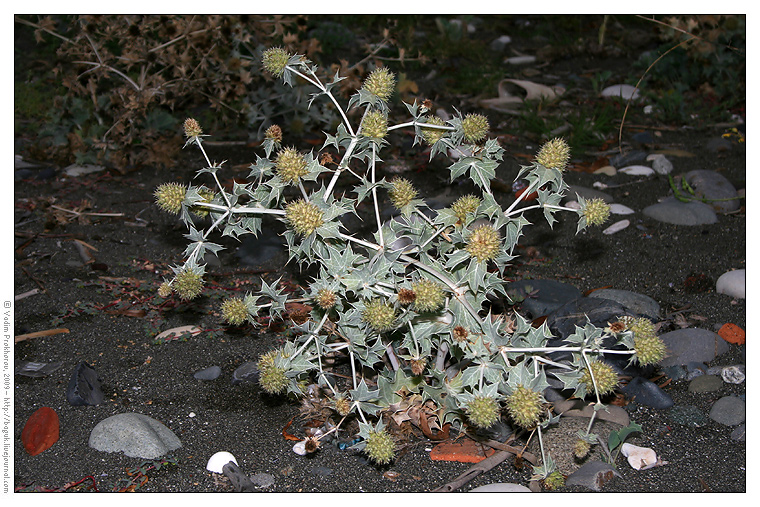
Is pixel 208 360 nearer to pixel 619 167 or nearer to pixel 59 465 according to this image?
pixel 59 465

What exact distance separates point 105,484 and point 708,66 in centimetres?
624

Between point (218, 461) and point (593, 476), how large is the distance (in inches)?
55.8

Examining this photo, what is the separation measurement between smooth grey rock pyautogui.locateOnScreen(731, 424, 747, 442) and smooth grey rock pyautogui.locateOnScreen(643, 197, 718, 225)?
1915 mm

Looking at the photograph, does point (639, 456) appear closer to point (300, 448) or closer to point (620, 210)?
point (300, 448)

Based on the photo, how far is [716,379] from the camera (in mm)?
3178

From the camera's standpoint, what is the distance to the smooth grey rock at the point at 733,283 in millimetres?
3759

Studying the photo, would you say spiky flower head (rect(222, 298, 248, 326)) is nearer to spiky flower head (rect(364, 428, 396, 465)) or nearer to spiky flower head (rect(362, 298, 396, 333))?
spiky flower head (rect(362, 298, 396, 333))

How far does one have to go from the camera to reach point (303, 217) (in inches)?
94.0

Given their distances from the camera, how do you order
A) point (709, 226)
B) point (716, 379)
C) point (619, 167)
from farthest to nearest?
point (619, 167)
point (709, 226)
point (716, 379)

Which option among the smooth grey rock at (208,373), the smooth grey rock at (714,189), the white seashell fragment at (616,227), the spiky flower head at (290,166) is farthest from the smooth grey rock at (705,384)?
the smooth grey rock at (208,373)

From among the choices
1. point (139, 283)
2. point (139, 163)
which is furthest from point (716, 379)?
point (139, 163)

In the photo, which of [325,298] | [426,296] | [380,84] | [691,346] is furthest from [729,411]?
[380,84]

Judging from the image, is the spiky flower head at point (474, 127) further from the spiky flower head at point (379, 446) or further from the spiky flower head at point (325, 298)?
the spiky flower head at point (379, 446)

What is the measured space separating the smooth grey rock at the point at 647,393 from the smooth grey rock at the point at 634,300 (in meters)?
0.48
